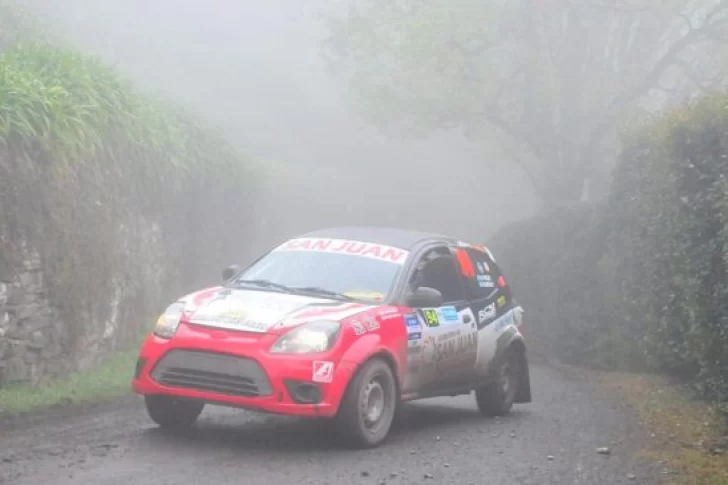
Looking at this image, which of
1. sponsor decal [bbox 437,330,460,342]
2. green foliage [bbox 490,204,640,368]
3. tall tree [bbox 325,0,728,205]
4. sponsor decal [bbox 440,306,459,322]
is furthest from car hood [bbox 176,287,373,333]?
tall tree [bbox 325,0,728,205]

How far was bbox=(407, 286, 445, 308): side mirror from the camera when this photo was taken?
9.59 metres

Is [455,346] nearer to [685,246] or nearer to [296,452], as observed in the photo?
[296,452]

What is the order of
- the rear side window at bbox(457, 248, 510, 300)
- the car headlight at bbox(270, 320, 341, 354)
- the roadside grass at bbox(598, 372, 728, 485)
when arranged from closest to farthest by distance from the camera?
the roadside grass at bbox(598, 372, 728, 485) → the car headlight at bbox(270, 320, 341, 354) → the rear side window at bbox(457, 248, 510, 300)

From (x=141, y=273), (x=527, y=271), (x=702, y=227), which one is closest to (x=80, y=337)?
(x=141, y=273)

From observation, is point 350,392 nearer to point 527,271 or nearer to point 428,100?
point 527,271

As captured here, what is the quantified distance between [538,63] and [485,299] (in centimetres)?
1433

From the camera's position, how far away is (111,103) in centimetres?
1456

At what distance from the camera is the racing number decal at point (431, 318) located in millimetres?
9859

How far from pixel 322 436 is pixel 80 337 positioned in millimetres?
3969

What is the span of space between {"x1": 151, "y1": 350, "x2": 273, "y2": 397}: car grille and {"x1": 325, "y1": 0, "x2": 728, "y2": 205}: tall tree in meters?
16.3

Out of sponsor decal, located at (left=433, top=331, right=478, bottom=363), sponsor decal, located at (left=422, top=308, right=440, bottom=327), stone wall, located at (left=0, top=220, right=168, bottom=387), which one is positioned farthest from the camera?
stone wall, located at (left=0, top=220, right=168, bottom=387)

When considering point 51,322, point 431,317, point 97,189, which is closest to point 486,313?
point 431,317

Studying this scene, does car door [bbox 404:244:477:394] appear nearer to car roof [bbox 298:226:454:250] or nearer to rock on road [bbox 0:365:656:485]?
car roof [bbox 298:226:454:250]

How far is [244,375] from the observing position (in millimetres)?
8367
